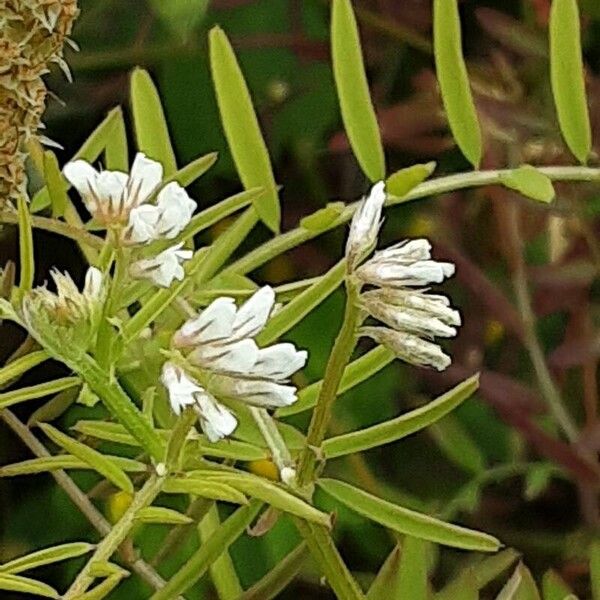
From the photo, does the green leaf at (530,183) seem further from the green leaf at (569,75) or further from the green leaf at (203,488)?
the green leaf at (203,488)

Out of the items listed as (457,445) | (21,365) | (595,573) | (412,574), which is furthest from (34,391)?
(457,445)

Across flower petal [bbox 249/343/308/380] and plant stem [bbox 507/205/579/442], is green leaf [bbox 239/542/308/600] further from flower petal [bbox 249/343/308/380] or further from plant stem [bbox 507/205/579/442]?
plant stem [bbox 507/205/579/442]

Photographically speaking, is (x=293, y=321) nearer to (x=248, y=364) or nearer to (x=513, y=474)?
(x=248, y=364)

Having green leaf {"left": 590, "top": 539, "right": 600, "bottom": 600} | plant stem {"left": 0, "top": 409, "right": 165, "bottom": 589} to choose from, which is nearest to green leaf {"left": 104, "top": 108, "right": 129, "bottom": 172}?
plant stem {"left": 0, "top": 409, "right": 165, "bottom": 589}

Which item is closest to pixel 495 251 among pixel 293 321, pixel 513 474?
pixel 513 474

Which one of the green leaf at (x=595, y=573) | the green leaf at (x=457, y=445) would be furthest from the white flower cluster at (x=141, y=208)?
the green leaf at (x=457, y=445)

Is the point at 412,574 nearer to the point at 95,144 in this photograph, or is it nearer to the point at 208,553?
the point at 208,553
